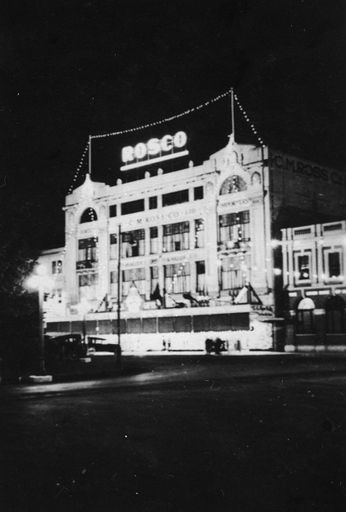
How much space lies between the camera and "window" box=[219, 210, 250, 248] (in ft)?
218

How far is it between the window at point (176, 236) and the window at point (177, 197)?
99.3 inches

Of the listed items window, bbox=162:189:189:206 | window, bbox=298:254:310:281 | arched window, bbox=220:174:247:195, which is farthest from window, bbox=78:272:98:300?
window, bbox=298:254:310:281

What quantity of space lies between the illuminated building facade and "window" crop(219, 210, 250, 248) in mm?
106

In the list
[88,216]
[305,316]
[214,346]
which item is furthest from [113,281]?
[305,316]

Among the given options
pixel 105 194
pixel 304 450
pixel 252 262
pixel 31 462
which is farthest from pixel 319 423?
pixel 105 194

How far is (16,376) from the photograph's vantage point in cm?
2758

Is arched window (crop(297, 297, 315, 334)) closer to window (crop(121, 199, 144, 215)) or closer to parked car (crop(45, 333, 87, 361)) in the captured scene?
parked car (crop(45, 333, 87, 361))

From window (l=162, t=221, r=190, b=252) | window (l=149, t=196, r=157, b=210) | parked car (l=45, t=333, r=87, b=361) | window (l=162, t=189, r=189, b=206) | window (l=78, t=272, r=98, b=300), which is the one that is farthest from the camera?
window (l=78, t=272, r=98, b=300)

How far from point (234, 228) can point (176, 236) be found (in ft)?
26.2

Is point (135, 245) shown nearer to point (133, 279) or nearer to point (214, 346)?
point (133, 279)

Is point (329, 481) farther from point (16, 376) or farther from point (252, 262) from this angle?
point (252, 262)

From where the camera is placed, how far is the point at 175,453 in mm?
9531

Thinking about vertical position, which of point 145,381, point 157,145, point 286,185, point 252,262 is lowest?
point 145,381

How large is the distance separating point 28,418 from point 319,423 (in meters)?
6.22
